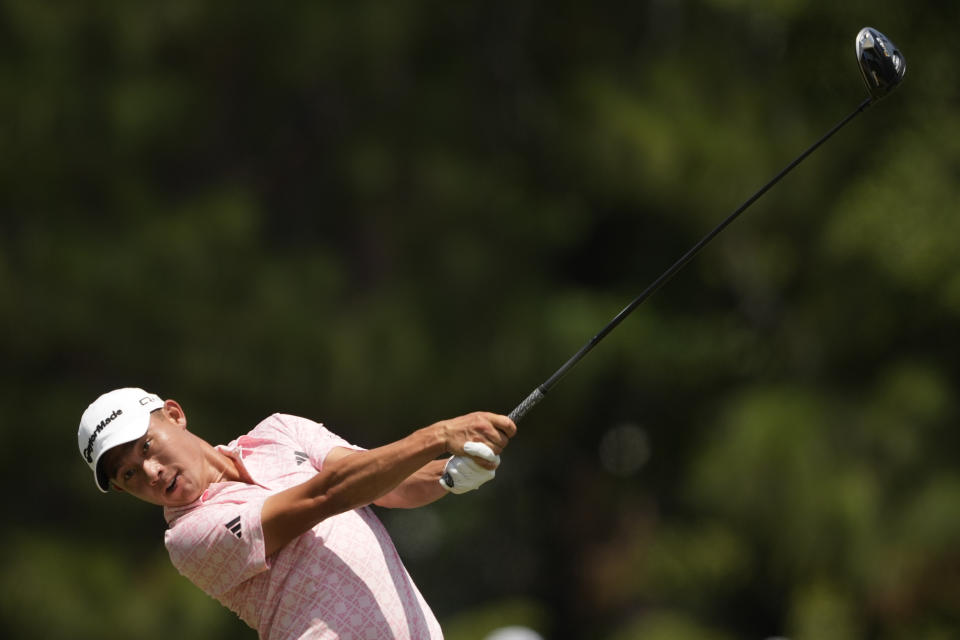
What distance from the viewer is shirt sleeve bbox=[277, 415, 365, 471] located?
9.75 ft

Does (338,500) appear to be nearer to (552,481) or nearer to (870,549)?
(870,549)

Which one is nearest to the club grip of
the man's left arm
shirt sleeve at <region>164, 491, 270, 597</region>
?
the man's left arm

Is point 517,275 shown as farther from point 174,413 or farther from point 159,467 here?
point 159,467

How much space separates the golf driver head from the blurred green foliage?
222 inches

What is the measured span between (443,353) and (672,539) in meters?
1.80

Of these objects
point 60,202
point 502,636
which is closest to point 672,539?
point 502,636

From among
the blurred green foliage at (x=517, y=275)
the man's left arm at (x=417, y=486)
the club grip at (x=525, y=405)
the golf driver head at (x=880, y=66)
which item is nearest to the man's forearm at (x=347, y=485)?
the man's left arm at (x=417, y=486)

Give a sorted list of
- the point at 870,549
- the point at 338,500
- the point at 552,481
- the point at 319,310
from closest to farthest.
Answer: the point at 338,500 < the point at 870,549 < the point at 319,310 < the point at 552,481

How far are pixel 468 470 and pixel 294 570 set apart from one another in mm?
375

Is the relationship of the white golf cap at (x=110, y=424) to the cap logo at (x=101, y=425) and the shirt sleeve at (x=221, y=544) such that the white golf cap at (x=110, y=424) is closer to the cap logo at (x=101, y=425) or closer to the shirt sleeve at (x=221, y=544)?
the cap logo at (x=101, y=425)

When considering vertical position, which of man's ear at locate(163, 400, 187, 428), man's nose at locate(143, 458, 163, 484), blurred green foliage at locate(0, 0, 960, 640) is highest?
man's ear at locate(163, 400, 187, 428)

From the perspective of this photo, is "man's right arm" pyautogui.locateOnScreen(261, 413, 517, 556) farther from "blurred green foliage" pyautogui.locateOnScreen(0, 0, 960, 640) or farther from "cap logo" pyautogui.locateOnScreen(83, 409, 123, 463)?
"blurred green foliage" pyautogui.locateOnScreen(0, 0, 960, 640)

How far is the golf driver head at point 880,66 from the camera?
10.6ft

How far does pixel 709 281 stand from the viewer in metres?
9.80
